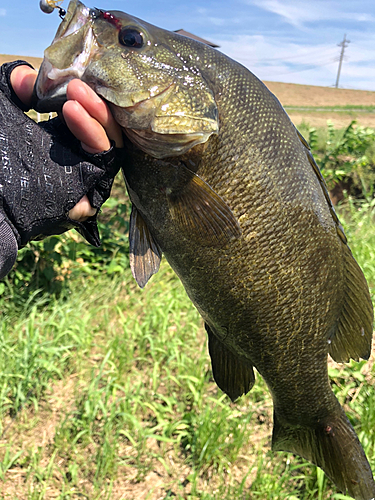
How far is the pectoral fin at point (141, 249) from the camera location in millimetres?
1688

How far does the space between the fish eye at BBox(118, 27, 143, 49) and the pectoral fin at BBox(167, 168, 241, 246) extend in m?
0.46

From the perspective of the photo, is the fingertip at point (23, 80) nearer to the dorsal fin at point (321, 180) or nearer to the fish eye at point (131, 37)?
the fish eye at point (131, 37)

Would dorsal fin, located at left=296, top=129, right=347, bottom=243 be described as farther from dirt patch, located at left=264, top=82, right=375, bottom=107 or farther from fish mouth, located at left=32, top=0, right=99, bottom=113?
dirt patch, located at left=264, top=82, right=375, bottom=107

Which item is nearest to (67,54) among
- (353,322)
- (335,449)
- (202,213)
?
(202,213)

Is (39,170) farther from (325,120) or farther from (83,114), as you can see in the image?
(325,120)

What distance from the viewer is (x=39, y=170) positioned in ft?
→ 5.14

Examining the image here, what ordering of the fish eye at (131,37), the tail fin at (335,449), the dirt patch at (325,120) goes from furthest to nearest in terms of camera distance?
the dirt patch at (325,120), the tail fin at (335,449), the fish eye at (131,37)

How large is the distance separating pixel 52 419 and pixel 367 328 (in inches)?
99.6

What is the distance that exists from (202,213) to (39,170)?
0.61 meters

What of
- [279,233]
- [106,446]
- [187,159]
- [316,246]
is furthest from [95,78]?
[106,446]

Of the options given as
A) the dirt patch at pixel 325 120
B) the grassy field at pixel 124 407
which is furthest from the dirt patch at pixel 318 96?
the grassy field at pixel 124 407

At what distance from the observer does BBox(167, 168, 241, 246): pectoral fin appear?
1.51 metres

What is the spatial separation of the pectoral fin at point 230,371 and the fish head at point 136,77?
874 mm

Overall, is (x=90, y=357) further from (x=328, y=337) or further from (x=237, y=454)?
(x=328, y=337)
